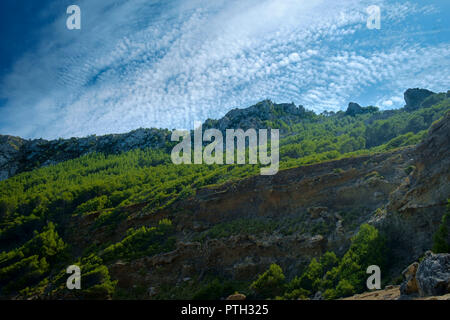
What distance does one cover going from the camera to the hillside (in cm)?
1933

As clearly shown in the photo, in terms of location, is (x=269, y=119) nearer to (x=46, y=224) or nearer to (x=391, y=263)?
(x=46, y=224)

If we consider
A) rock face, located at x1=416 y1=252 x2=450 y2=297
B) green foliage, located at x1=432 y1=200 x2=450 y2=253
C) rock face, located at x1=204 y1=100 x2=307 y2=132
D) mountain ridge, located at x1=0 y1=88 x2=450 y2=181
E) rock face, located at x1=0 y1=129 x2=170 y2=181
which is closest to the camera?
rock face, located at x1=416 y1=252 x2=450 y2=297

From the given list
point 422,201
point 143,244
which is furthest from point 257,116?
point 422,201

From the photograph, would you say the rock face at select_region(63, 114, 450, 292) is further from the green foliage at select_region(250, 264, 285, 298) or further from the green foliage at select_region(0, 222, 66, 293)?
the green foliage at select_region(0, 222, 66, 293)

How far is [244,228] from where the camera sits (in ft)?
92.4

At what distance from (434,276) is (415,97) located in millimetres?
73434

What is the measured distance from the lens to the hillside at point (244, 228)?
19.3m

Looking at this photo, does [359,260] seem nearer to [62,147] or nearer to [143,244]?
[143,244]

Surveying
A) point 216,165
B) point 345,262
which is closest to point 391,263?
point 345,262

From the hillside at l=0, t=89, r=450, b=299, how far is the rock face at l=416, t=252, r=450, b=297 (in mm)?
6456

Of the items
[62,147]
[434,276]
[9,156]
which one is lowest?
[434,276]

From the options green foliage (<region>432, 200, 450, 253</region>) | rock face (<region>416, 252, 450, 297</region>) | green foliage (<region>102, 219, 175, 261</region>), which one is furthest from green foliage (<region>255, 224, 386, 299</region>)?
green foliage (<region>102, 219, 175, 261</region>)

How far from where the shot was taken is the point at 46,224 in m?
40.8

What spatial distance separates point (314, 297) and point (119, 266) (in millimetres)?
18059
